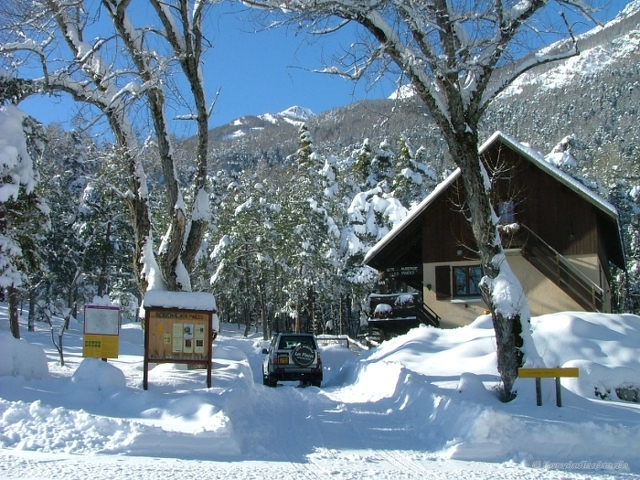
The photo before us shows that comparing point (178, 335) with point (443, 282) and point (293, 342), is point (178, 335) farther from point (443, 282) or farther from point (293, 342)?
point (443, 282)

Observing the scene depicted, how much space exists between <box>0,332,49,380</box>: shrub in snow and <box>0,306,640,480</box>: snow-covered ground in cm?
2

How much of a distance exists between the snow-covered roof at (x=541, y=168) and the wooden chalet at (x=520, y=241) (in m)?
0.04

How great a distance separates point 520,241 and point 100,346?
17525mm

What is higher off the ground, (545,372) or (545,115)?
(545,115)

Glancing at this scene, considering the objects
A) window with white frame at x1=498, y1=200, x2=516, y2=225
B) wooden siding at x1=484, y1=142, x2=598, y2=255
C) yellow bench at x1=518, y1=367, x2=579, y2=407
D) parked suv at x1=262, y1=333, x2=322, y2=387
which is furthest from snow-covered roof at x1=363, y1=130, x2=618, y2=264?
yellow bench at x1=518, y1=367, x2=579, y2=407

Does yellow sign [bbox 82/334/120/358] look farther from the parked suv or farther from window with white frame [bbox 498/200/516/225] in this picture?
window with white frame [bbox 498/200/516/225]

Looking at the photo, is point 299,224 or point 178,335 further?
point 299,224

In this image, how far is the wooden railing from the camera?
74.5ft

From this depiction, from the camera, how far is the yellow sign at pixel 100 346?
11.4 metres

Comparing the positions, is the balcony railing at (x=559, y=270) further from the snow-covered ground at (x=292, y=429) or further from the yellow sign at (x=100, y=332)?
the yellow sign at (x=100, y=332)

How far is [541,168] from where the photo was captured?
78.4 ft

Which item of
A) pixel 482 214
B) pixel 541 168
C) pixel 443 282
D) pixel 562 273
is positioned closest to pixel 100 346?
pixel 482 214

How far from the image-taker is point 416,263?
29469 millimetres

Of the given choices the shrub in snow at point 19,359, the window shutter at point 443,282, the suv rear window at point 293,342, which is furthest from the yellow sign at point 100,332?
the window shutter at point 443,282
